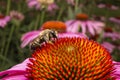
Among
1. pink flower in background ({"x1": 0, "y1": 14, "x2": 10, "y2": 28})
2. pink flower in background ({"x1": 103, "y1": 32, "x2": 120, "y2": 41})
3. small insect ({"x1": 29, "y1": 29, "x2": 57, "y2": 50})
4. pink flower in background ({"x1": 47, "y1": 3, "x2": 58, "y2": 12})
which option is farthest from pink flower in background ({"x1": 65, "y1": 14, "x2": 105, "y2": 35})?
small insect ({"x1": 29, "y1": 29, "x2": 57, "y2": 50})

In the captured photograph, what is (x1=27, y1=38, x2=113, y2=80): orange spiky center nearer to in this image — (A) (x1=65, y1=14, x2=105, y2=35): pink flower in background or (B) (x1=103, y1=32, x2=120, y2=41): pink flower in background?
(A) (x1=65, y1=14, x2=105, y2=35): pink flower in background

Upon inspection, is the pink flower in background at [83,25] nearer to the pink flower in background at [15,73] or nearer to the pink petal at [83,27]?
the pink petal at [83,27]

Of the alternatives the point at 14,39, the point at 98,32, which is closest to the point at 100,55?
the point at 98,32

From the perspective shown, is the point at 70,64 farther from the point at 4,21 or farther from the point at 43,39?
the point at 4,21

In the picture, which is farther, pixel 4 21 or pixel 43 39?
pixel 4 21

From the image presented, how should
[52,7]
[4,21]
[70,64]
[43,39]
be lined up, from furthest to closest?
[52,7], [4,21], [43,39], [70,64]

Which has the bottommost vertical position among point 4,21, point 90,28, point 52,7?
point 90,28

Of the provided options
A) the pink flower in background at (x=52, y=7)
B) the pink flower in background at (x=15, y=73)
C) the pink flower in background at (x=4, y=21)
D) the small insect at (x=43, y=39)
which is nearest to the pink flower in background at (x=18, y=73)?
the pink flower in background at (x=15, y=73)

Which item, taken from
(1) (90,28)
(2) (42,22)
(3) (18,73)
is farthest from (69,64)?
(2) (42,22)
